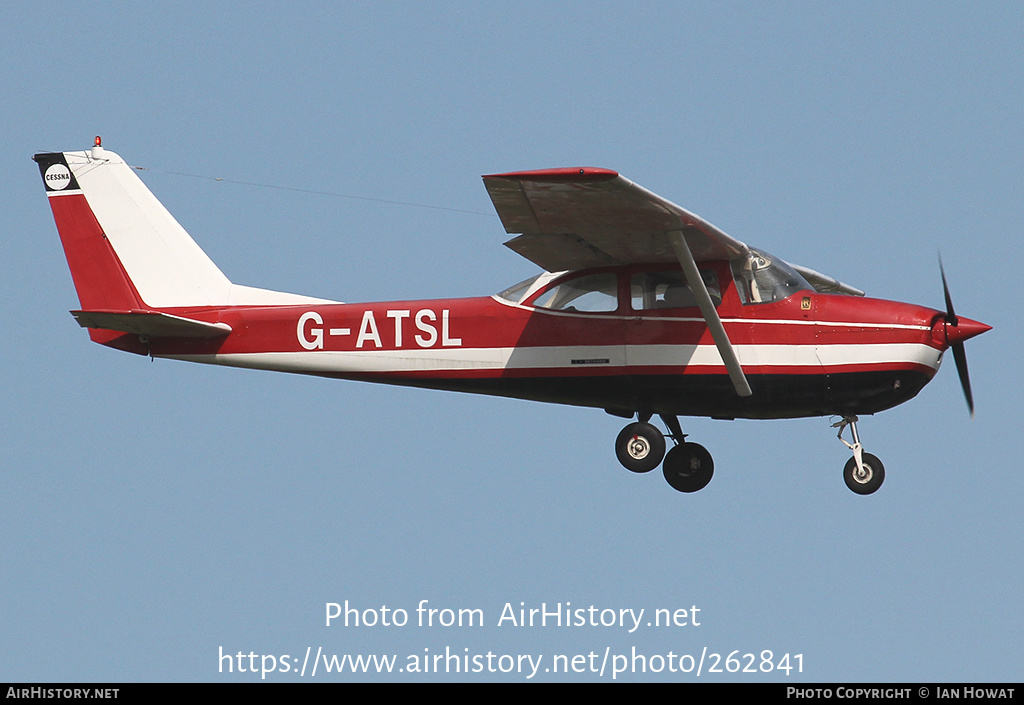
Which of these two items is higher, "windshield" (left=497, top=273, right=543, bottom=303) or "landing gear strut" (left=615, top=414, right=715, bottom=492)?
"windshield" (left=497, top=273, right=543, bottom=303)

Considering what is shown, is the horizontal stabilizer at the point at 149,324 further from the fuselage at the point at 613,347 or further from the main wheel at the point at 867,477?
the main wheel at the point at 867,477

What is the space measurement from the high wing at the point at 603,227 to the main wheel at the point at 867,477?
4.82ft

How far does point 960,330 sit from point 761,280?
224cm

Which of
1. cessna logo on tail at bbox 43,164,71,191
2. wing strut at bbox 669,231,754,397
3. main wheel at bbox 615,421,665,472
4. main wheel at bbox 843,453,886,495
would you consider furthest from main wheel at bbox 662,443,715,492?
cessna logo on tail at bbox 43,164,71,191

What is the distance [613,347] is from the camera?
17156mm

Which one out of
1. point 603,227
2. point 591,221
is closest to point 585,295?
point 603,227

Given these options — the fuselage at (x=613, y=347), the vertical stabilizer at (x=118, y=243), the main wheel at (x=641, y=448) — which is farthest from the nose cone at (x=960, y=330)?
the vertical stabilizer at (x=118, y=243)

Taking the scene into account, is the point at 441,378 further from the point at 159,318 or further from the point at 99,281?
the point at 99,281

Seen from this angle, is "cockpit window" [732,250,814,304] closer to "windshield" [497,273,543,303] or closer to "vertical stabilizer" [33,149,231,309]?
"windshield" [497,273,543,303]

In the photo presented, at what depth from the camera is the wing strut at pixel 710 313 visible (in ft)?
53.0

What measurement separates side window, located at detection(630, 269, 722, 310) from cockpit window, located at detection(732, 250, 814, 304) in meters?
0.27

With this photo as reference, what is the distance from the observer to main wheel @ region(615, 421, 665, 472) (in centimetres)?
1722

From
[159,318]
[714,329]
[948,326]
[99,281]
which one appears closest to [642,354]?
[714,329]

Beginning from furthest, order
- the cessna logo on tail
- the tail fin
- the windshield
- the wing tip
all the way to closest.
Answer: the cessna logo on tail < the tail fin < the windshield < the wing tip
